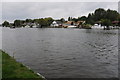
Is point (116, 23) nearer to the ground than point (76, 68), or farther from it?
farther from it

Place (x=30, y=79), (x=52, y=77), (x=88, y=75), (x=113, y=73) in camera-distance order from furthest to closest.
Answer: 1. (x=113, y=73)
2. (x=88, y=75)
3. (x=52, y=77)
4. (x=30, y=79)

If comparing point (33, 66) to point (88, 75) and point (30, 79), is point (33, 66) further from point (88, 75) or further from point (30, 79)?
point (30, 79)

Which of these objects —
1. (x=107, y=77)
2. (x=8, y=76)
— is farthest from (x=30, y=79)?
(x=107, y=77)

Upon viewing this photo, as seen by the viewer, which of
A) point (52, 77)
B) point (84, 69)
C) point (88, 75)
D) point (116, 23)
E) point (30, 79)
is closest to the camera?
point (30, 79)

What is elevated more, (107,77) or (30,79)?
(30,79)

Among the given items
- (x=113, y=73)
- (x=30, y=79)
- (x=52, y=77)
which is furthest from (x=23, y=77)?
(x=113, y=73)

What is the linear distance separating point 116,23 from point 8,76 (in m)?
188

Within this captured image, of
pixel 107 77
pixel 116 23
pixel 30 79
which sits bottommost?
pixel 107 77

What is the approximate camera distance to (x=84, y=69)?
18.5 meters

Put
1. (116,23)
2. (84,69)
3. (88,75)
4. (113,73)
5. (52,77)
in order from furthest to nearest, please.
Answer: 1. (116,23)
2. (84,69)
3. (113,73)
4. (88,75)
5. (52,77)

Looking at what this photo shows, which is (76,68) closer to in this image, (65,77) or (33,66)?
(65,77)

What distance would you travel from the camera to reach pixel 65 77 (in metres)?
15.3

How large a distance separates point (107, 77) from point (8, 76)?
9.37m

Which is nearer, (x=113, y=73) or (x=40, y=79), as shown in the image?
(x=40, y=79)
